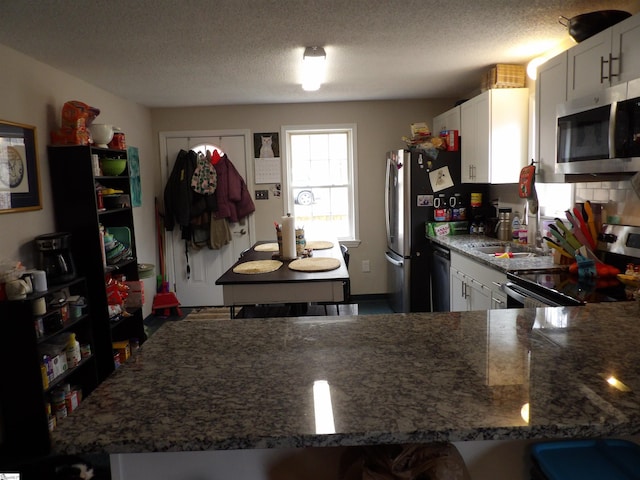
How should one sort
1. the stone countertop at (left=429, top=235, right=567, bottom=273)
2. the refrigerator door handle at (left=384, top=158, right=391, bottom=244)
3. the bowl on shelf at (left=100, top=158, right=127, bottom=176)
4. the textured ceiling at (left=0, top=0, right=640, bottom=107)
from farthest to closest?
the refrigerator door handle at (left=384, top=158, right=391, bottom=244) < the bowl on shelf at (left=100, top=158, right=127, bottom=176) < the stone countertop at (left=429, top=235, right=567, bottom=273) < the textured ceiling at (left=0, top=0, right=640, bottom=107)

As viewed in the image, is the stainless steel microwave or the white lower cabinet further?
the white lower cabinet

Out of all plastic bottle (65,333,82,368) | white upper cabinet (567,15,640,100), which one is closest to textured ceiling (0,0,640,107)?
white upper cabinet (567,15,640,100)

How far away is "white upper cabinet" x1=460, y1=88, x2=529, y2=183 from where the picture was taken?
3.48 metres

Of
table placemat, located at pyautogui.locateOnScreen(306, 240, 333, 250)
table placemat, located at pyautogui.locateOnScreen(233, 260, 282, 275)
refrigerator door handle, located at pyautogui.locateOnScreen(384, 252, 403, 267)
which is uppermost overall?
table placemat, located at pyautogui.locateOnScreen(306, 240, 333, 250)

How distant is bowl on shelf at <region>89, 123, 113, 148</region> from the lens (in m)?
3.22

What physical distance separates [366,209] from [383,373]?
13.7 feet

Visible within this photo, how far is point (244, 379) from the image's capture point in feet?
3.36

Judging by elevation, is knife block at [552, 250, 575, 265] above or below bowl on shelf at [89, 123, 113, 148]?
below

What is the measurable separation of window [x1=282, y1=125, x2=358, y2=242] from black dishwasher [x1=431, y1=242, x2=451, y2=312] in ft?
4.07

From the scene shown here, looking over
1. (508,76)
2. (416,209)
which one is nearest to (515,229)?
(416,209)

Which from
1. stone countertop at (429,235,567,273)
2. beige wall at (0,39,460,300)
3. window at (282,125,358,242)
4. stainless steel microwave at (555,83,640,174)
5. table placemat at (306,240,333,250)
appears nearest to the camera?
stainless steel microwave at (555,83,640,174)

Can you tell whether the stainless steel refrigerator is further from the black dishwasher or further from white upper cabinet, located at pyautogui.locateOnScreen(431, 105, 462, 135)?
white upper cabinet, located at pyautogui.locateOnScreen(431, 105, 462, 135)

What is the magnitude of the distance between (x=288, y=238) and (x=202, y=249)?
2.32 metres

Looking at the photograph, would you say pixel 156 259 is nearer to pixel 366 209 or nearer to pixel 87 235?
pixel 87 235
